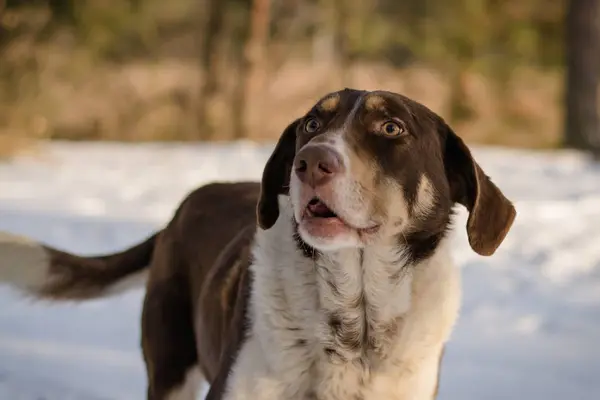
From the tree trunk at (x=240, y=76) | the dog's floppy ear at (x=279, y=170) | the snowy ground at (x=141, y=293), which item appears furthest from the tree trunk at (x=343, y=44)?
the dog's floppy ear at (x=279, y=170)

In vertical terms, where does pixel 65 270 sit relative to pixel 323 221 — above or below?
below

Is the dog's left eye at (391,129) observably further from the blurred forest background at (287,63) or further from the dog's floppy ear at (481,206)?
the blurred forest background at (287,63)

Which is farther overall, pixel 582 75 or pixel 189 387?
pixel 582 75

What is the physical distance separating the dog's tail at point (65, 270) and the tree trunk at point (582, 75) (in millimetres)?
12874

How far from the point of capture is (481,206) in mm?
2963

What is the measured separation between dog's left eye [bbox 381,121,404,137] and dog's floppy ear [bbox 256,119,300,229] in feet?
1.30

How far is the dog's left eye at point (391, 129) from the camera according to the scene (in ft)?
9.26

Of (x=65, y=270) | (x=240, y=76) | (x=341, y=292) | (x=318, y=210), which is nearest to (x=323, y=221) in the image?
(x=318, y=210)

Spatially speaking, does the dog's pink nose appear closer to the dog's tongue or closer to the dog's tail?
the dog's tongue

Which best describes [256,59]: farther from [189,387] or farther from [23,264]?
[189,387]

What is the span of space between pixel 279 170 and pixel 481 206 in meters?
0.75

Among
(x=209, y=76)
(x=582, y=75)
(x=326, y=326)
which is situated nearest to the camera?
(x=326, y=326)

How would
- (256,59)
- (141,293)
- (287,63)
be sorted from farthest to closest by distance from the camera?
1. (287,63)
2. (256,59)
3. (141,293)

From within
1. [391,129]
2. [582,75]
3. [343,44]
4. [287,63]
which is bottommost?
[287,63]
